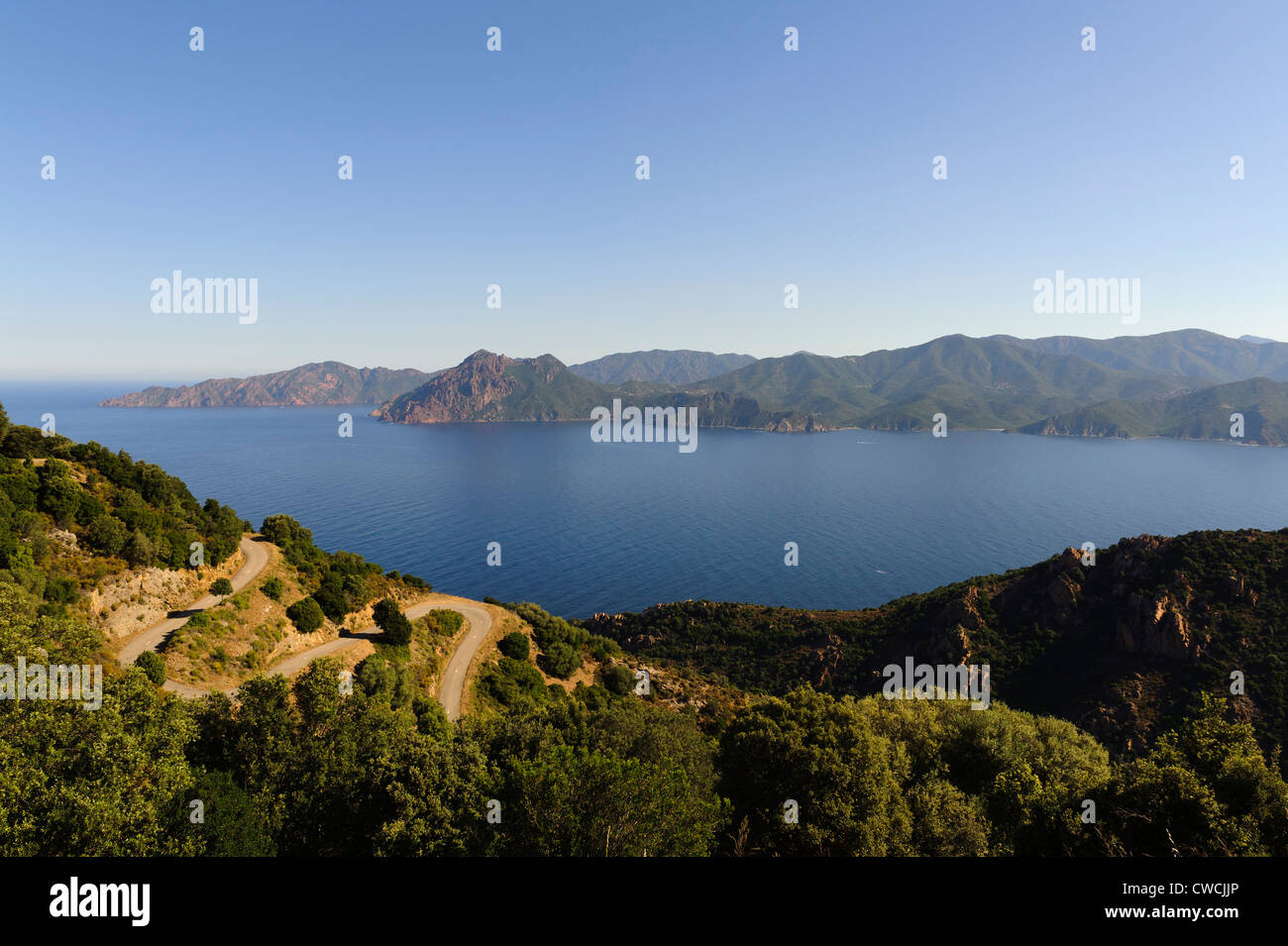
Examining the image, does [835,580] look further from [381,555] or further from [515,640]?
[381,555]

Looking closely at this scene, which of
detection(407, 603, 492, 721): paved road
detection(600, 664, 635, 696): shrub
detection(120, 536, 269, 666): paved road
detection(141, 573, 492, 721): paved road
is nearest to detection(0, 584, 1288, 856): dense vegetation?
Result: detection(120, 536, 269, 666): paved road

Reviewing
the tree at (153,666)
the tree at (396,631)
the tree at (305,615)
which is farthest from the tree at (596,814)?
the tree at (305,615)

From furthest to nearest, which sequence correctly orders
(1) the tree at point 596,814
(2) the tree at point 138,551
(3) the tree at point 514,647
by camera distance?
(3) the tree at point 514,647 → (2) the tree at point 138,551 → (1) the tree at point 596,814

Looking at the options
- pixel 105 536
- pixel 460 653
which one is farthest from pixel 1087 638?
pixel 105 536

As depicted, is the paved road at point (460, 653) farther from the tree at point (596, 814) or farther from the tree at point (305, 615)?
the tree at point (596, 814)
